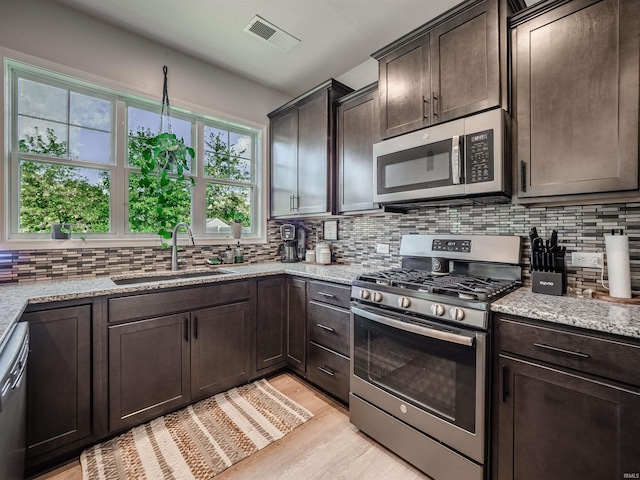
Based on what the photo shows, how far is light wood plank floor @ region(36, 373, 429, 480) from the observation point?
1518 mm

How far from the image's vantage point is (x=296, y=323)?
2.43m

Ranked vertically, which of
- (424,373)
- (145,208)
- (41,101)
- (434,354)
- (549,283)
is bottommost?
(424,373)

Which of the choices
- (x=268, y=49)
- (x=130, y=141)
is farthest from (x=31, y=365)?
(x=268, y=49)

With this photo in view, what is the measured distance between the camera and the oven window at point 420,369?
1360 millimetres

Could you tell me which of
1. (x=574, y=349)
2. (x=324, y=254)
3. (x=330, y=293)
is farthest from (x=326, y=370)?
(x=574, y=349)

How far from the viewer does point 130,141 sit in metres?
2.43

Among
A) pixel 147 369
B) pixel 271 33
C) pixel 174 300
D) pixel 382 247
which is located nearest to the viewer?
pixel 147 369

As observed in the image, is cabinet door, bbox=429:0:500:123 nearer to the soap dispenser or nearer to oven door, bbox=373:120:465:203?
oven door, bbox=373:120:465:203

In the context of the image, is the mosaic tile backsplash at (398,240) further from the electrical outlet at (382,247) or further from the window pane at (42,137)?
the window pane at (42,137)

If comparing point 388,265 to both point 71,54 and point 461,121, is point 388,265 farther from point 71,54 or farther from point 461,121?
point 71,54

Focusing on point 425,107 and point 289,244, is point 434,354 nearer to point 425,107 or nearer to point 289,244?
point 425,107

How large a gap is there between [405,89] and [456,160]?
0.65 m

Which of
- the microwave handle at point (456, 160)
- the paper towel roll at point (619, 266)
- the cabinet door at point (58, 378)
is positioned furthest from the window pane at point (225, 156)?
the paper towel roll at point (619, 266)

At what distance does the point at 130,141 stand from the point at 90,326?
1537 millimetres
